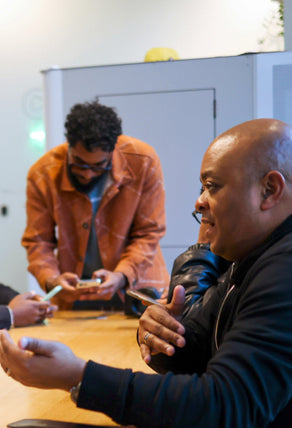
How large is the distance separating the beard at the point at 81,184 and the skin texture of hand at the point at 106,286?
1.39 feet

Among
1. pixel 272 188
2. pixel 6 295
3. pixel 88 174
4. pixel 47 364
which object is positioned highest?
pixel 272 188

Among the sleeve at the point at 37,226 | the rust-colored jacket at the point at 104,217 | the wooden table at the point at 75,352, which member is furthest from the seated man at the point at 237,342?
the sleeve at the point at 37,226

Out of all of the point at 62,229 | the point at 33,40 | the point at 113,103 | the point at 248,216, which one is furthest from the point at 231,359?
the point at 33,40

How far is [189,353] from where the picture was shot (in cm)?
114

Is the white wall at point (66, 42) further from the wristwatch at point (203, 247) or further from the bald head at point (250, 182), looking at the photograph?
the bald head at point (250, 182)

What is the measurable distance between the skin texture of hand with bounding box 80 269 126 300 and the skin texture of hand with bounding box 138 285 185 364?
1012 mm

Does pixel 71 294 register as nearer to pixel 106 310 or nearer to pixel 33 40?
pixel 106 310

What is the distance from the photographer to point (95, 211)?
2.47 m

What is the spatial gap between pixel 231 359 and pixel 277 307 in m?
0.10

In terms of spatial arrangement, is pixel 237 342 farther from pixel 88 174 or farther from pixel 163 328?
pixel 88 174

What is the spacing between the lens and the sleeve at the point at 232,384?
71 cm

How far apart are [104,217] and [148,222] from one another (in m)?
0.21

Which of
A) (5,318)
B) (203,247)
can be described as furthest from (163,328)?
(5,318)

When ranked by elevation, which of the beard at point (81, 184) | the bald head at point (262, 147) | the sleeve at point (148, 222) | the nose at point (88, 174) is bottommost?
the sleeve at point (148, 222)
